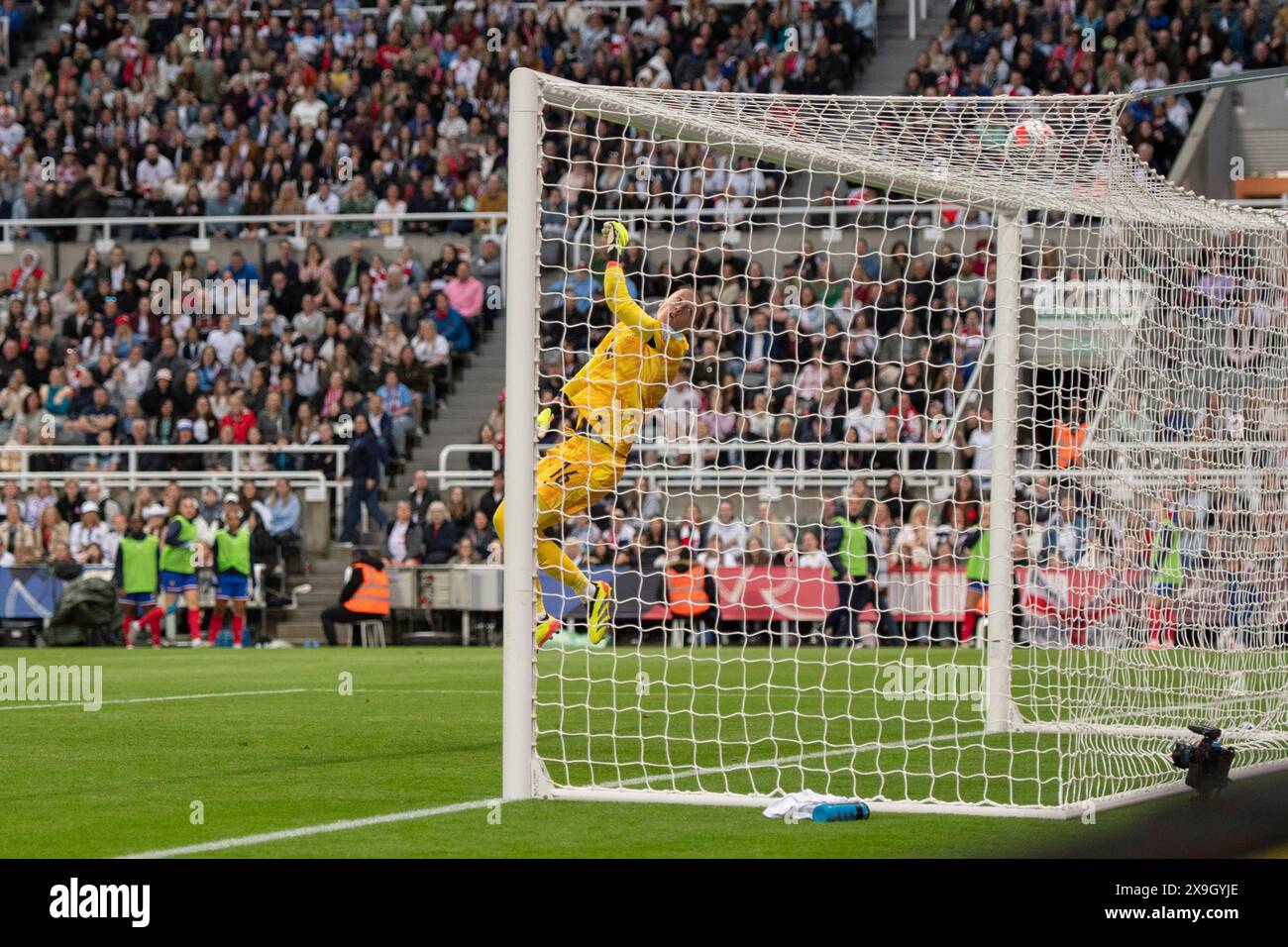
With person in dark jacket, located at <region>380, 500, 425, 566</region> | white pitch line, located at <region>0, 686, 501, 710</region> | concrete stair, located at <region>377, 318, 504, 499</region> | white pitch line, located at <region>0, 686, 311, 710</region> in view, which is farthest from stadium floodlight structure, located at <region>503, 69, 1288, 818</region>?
concrete stair, located at <region>377, 318, 504, 499</region>

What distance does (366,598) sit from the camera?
2184 centimetres

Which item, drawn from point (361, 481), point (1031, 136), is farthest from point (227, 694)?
point (361, 481)

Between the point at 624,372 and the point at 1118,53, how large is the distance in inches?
659

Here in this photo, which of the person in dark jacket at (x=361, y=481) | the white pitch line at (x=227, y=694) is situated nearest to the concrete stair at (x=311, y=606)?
the person in dark jacket at (x=361, y=481)

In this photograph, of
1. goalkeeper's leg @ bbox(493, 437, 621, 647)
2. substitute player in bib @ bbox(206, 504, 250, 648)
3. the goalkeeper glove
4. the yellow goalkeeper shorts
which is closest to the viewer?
the goalkeeper glove

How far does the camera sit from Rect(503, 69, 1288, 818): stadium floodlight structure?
7.78 metres

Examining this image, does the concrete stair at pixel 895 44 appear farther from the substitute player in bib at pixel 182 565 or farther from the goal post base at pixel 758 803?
the goal post base at pixel 758 803

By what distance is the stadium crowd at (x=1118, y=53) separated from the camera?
77.8 ft

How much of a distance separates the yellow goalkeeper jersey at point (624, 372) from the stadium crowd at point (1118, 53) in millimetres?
14285

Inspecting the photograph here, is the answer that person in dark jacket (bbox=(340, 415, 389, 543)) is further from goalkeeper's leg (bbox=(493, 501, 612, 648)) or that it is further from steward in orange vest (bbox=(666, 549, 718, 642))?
goalkeeper's leg (bbox=(493, 501, 612, 648))

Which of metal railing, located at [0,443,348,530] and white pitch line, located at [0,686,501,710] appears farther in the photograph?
metal railing, located at [0,443,348,530]

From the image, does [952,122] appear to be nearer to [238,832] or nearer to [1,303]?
[238,832]

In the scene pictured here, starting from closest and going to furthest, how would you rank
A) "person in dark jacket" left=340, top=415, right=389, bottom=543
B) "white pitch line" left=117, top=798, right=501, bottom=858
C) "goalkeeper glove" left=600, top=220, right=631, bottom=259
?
"white pitch line" left=117, top=798, right=501, bottom=858 → "goalkeeper glove" left=600, top=220, right=631, bottom=259 → "person in dark jacket" left=340, top=415, right=389, bottom=543

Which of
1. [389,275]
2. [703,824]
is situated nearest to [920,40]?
[389,275]
